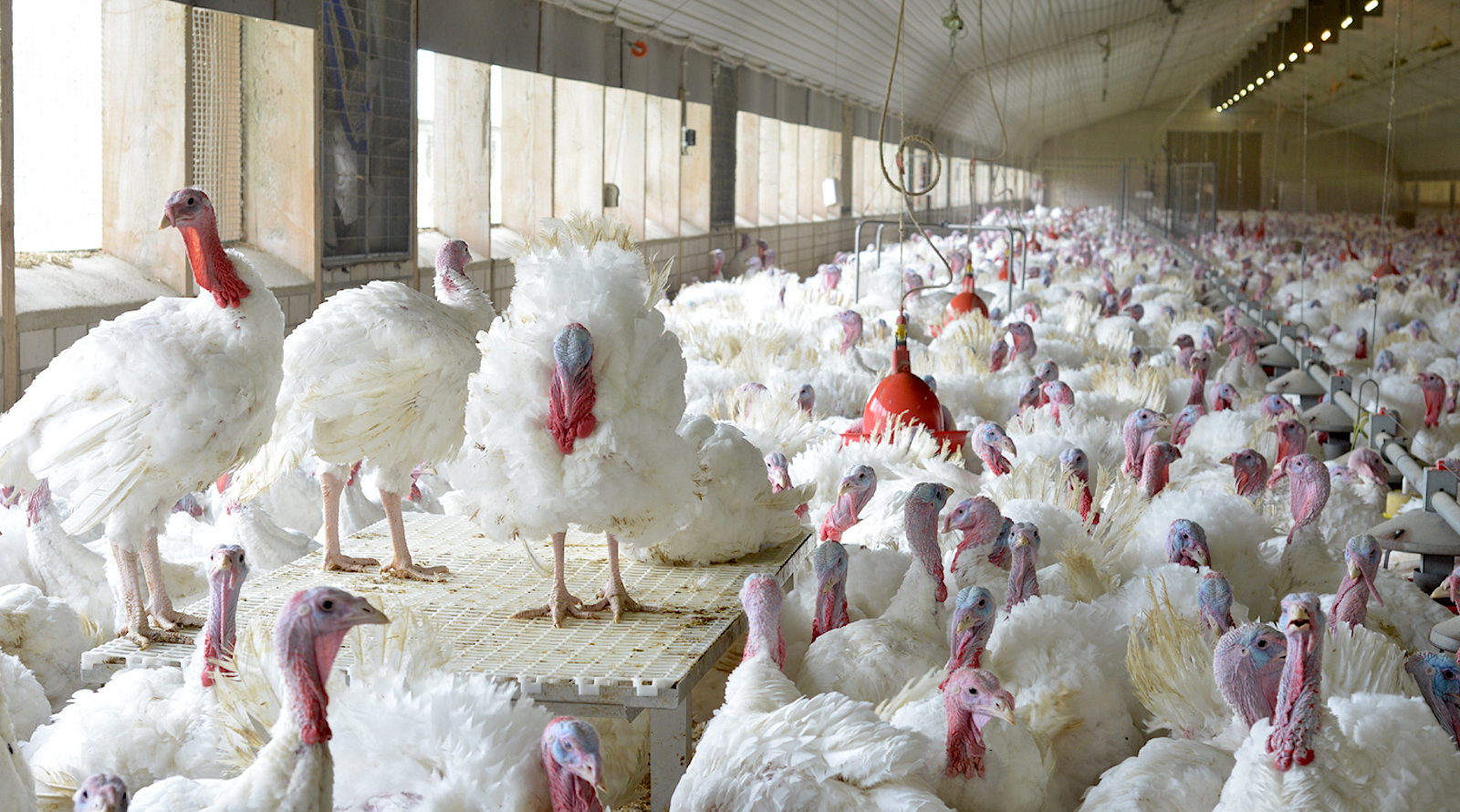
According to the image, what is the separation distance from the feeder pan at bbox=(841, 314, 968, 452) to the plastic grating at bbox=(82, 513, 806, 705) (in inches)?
62.3

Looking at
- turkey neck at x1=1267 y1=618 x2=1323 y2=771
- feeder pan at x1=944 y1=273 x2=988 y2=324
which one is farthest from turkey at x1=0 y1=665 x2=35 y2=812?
feeder pan at x1=944 y1=273 x2=988 y2=324

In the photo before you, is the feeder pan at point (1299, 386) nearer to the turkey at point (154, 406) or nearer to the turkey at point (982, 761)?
the turkey at point (982, 761)

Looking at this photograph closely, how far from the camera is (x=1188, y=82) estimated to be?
3597 centimetres

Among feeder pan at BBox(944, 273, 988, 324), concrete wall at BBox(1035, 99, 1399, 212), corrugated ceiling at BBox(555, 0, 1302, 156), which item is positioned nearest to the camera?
feeder pan at BBox(944, 273, 988, 324)

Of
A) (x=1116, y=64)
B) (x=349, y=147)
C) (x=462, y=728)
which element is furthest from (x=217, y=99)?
(x=1116, y=64)

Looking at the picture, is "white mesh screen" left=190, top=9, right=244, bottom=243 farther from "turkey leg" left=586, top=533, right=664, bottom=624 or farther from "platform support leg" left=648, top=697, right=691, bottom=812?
"platform support leg" left=648, top=697, right=691, bottom=812

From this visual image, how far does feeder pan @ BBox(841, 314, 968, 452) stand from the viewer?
235 inches

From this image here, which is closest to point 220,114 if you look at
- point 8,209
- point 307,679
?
point 8,209

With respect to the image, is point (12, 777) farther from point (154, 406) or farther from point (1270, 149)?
point (1270, 149)

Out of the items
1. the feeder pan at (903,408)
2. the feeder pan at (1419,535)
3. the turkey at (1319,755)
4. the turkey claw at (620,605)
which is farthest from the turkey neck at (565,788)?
the feeder pan at (903,408)

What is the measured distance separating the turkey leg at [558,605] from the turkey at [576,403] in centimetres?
2

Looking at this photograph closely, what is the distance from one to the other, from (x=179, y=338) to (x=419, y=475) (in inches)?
124

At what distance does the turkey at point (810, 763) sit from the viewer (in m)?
2.75

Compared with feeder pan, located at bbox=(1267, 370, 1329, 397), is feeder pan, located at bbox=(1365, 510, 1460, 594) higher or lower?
lower
